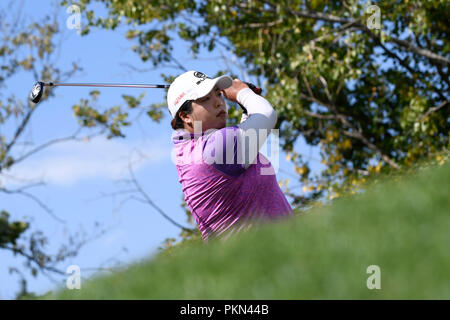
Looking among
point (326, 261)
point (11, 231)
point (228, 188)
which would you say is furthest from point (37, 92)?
point (11, 231)

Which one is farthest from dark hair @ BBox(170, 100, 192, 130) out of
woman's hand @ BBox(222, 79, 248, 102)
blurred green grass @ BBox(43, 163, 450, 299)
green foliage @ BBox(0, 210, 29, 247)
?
green foliage @ BBox(0, 210, 29, 247)

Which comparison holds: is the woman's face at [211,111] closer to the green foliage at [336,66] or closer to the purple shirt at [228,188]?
the purple shirt at [228,188]

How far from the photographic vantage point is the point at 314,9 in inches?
578

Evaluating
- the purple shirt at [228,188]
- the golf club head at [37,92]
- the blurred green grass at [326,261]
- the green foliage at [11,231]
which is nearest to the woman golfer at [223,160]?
the purple shirt at [228,188]

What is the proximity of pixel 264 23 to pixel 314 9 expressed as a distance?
1.09m

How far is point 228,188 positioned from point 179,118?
796 mm

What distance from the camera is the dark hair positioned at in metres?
5.23

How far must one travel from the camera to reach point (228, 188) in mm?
4863

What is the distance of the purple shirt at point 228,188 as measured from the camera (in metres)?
4.81

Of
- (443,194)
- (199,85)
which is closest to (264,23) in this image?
(199,85)

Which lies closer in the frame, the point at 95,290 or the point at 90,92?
the point at 95,290

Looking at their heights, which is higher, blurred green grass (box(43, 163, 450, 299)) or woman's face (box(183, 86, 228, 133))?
woman's face (box(183, 86, 228, 133))

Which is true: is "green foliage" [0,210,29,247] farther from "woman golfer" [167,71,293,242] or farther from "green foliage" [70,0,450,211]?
"woman golfer" [167,71,293,242]

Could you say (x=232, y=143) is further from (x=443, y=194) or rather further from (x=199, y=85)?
(x=443, y=194)
